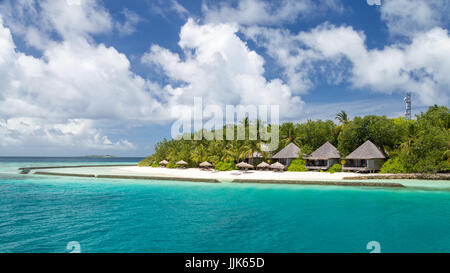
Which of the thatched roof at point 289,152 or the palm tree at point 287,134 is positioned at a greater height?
the palm tree at point 287,134

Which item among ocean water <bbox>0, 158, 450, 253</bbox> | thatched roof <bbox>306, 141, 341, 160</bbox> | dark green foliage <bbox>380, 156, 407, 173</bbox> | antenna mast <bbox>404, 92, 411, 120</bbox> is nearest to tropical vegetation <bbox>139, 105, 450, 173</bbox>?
dark green foliage <bbox>380, 156, 407, 173</bbox>

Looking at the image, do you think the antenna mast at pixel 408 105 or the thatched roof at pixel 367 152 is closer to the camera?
the thatched roof at pixel 367 152

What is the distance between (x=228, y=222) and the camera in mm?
11422

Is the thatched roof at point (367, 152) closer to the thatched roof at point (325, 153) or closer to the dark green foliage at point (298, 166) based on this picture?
the thatched roof at point (325, 153)

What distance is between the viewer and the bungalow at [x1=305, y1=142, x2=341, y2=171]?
109 ft

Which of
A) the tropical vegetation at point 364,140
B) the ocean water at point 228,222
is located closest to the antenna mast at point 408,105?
the tropical vegetation at point 364,140

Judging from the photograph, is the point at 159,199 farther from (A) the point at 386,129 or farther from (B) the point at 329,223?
(A) the point at 386,129

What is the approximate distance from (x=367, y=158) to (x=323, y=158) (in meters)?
4.93

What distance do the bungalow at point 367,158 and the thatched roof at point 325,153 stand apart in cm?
216

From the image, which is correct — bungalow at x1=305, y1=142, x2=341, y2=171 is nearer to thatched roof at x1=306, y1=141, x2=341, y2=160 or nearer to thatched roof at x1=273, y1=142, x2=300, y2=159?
thatched roof at x1=306, y1=141, x2=341, y2=160

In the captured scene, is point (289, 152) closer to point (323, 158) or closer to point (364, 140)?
point (323, 158)

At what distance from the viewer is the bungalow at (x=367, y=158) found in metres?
30.1

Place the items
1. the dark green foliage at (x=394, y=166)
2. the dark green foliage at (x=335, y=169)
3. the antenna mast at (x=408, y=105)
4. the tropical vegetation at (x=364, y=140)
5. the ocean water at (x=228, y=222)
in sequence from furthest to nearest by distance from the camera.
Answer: the antenna mast at (x=408, y=105) → the dark green foliage at (x=335, y=169) → the dark green foliage at (x=394, y=166) → the tropical vegetation at (x=364, y=140) → the ocean water at (x=228, y=222)

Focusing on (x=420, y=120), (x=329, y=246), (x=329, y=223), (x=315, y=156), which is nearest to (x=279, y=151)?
(x=315, y=156)
